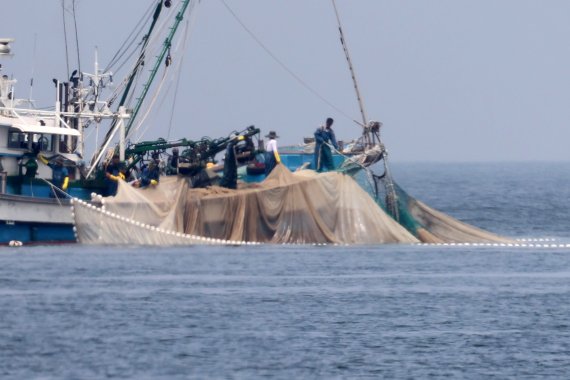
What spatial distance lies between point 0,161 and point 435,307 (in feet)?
47.5

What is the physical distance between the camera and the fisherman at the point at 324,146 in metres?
41.7

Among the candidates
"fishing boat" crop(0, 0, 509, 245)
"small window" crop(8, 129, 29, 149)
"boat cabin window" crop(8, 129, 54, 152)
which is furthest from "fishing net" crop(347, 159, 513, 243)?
"small window" crop(8, 129, 29, 149)

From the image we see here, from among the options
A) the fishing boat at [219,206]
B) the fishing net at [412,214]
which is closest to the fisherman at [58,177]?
the fishing boat at [219,206]

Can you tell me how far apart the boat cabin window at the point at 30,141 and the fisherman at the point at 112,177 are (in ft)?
5.31

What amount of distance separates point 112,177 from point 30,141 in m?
2.22

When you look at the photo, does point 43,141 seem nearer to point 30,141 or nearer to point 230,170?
point 30,141

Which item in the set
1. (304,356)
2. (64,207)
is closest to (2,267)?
(64,207)

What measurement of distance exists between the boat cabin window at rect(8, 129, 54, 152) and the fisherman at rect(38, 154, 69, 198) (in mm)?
408

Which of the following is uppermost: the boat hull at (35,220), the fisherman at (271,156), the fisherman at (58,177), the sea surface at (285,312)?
the fisherman at (271,156)

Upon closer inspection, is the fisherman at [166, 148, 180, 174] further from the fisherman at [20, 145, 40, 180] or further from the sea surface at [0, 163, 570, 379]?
the sea surface at [0, 163, 570, 379]

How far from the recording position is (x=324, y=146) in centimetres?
4191

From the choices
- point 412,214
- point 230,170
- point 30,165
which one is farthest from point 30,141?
point 412,214

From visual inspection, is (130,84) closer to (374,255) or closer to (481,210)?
(374,255)

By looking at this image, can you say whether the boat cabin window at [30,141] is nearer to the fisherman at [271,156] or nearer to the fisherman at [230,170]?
the fisherman at [230,170]
